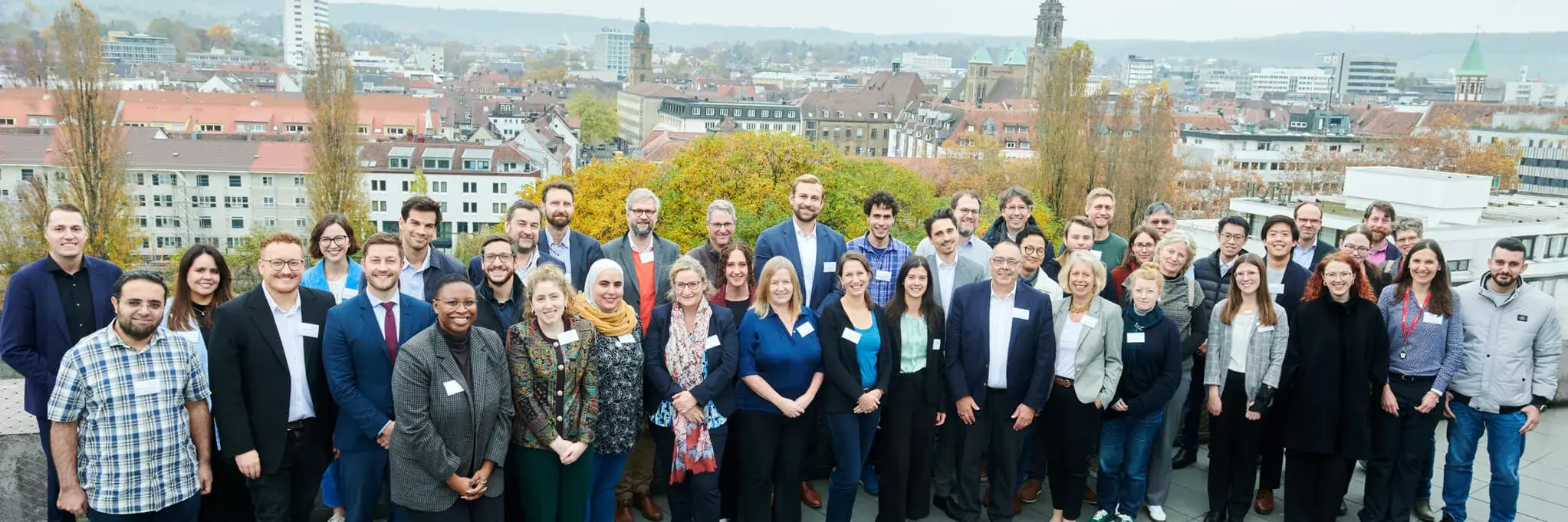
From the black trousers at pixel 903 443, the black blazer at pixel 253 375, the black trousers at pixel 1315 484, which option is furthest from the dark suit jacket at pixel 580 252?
the black trousers at pixel 1315 484

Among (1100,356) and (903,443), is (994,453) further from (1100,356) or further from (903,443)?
(1100,356)

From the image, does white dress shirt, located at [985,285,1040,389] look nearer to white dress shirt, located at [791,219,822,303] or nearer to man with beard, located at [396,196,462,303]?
white dress shirt, located at [791,219,822,303]

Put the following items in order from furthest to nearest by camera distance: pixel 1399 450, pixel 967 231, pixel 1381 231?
pixel 1381 231, pixel 967 231, pixel 1399 450

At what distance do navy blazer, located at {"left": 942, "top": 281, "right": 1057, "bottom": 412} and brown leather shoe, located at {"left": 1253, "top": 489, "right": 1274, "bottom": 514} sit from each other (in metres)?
1.46

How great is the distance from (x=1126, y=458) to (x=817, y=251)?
74.8 inches

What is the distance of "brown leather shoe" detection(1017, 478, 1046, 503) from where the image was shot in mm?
5223

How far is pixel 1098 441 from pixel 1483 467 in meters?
2.57

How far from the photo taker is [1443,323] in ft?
15.8

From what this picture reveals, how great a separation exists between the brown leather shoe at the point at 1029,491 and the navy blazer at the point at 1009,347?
2.26 ft

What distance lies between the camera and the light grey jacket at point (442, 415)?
3676 mm

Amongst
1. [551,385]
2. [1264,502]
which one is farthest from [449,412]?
[1264,502]

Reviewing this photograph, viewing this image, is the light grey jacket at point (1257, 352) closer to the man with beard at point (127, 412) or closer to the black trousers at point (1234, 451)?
the black trousers at point (1234, 451)

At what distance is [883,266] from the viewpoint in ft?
17.6

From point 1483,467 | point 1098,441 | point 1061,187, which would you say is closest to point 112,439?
point 1098,441
